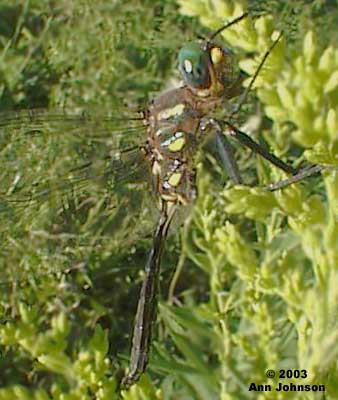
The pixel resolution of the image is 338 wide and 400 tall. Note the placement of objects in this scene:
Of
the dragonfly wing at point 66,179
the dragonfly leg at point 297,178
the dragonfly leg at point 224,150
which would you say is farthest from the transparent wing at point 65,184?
the dragonfly leg at point 297,178

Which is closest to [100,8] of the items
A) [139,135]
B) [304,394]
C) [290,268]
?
[139,135]

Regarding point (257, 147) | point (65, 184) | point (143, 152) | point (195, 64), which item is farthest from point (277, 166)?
point (65, 184)

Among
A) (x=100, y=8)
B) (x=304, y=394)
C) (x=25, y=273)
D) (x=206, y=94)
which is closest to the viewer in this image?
(x=304, y=394)

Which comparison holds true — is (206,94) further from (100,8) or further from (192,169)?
(100,8)

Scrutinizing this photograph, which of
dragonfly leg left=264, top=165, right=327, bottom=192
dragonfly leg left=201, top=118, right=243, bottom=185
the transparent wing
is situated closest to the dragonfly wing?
the transparent wing

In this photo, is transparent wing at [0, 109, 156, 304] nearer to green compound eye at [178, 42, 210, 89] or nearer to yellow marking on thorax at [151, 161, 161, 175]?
yellow marking on thorax at [151, 161, 161, 175]

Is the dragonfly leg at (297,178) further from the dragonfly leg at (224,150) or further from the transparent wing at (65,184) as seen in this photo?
the transparent wing at (65,184)

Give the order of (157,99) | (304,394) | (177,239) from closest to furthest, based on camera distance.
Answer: (304,394)
(157,99)
(177,239)
